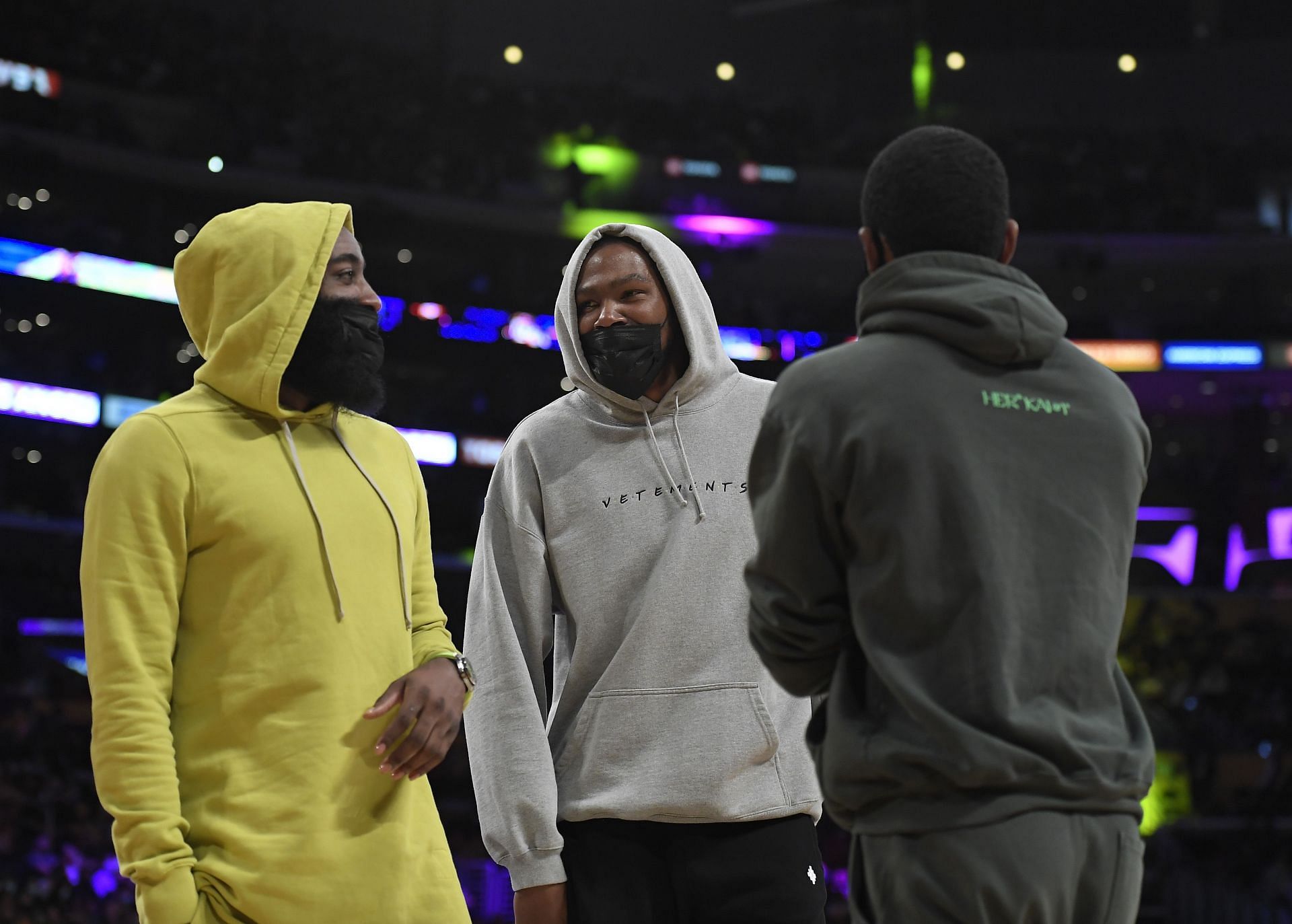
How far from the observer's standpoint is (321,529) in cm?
239

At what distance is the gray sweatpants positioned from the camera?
1682mm

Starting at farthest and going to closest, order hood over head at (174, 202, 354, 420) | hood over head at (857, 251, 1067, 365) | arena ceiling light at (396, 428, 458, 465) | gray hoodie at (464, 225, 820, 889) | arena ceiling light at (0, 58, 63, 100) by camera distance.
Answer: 1. arena ceiling light at (396, 428, 458, 465)
2. arena ceiling light at (0, 58, 63, 100)
3. gray hoodie at (464, 225, 820, 889)
4. hood over head at (174, 202, 354, 420)
5. hood over head at (857, 251, 1067, 365)

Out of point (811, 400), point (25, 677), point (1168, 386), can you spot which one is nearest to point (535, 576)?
point (811, 400)

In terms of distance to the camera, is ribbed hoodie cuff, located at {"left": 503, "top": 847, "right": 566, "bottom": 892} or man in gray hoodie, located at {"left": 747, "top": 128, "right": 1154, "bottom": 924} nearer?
man in gray hoodie, located at {"left": 747, "top": 128, "right": 1154, "bottom": 924}

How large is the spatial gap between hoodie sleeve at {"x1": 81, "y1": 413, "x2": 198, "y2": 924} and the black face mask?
874 millimetres

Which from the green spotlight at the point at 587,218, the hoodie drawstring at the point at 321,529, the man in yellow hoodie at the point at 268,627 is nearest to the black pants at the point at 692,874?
the man in yellow hoodie at the point at 268,627

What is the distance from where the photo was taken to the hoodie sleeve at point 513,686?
2.51m

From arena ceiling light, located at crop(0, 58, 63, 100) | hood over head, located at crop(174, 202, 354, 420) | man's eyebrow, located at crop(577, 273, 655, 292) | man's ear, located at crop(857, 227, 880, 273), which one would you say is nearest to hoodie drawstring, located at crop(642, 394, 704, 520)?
man's eyebrow, located at crop(577, 273, 655, 292)

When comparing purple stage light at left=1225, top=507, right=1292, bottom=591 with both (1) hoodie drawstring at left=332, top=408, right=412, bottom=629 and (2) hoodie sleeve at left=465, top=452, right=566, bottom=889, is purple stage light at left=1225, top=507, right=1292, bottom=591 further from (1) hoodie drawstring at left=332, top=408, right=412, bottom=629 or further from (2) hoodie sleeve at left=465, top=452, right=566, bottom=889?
(1) hoodie drawstring at left=332, top=408, right=412, bottom=629

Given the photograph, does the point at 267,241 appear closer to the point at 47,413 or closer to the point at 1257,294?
the point at 47,413

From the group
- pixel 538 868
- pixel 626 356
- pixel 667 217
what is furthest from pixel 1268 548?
pixel 538 868

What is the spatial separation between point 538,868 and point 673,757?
12.6 inches

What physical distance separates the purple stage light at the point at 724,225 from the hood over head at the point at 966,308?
20162mm

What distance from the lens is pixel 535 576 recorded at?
273 centimetres
